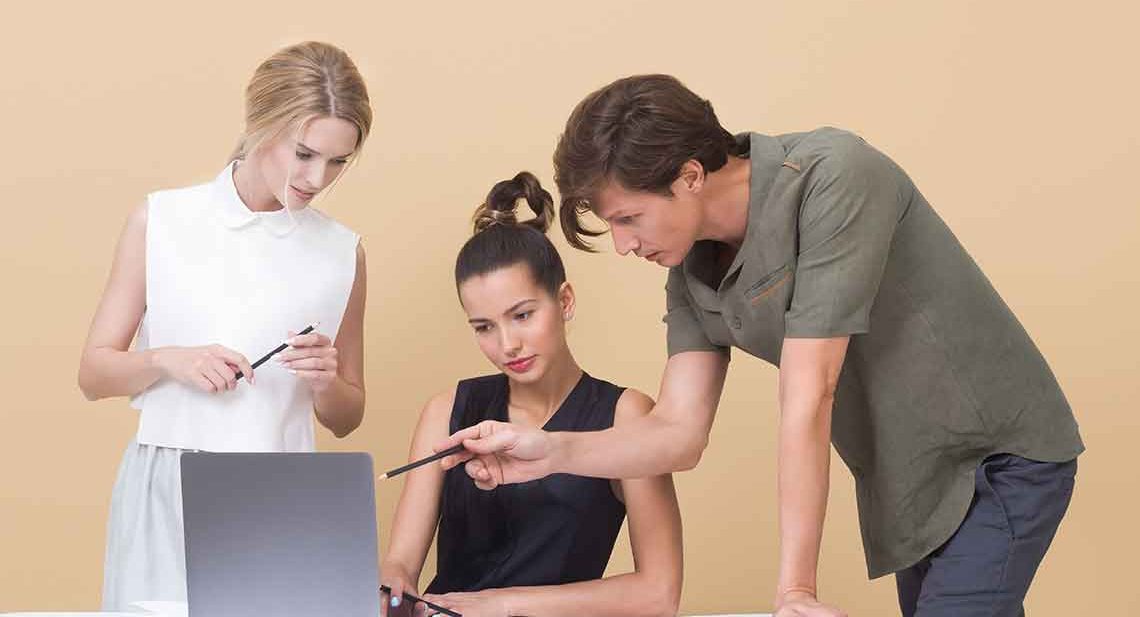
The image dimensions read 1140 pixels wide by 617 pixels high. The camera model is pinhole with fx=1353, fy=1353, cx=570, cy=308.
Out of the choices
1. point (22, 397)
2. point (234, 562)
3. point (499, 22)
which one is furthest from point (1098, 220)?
point (22, 397)

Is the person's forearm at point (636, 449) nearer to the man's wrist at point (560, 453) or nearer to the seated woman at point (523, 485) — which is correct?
the man's wrist at point (560, 453)

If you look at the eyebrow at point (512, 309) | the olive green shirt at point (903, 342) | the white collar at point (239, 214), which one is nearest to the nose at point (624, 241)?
the olive green shirt at point (903, 342)

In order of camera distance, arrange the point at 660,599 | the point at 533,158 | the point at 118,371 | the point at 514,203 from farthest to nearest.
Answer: the point at 533,158 → the point at 514,203 → the point at 118,371 → the point at 660,599

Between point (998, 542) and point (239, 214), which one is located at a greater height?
point (239, 214)

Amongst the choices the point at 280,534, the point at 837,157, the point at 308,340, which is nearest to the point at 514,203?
the point at 308,340

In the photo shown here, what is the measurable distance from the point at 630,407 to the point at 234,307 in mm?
565

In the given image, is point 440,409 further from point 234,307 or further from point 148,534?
point 148,534

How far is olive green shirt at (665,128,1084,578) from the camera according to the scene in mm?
1413

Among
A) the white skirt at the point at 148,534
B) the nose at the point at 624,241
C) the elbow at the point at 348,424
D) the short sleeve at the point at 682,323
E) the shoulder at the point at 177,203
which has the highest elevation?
the shoulder at the point at 177,203

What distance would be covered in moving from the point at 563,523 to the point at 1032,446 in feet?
2.09

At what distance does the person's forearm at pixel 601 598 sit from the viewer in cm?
160

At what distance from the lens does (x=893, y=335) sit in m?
1.49

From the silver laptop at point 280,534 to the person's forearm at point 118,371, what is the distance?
0.57 meters

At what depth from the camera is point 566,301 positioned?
1.91m
